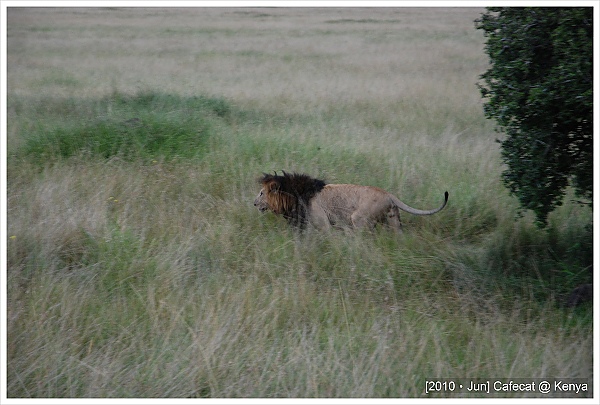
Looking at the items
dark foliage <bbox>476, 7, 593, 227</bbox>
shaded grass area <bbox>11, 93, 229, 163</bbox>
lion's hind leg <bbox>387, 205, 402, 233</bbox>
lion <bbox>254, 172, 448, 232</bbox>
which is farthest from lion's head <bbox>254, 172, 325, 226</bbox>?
shaded grass area <bbox>11, 93, 229, 163</bbox>

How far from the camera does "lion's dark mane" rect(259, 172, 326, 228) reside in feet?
20.0

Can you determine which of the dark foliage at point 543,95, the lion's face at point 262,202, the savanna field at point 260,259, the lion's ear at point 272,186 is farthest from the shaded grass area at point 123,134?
the dark foliage at point 543,95

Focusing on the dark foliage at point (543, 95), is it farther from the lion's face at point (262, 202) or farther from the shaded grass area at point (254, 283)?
the lion's face at point (262, 202)

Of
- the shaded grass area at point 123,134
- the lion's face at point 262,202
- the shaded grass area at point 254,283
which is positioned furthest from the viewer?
the shaded grass area at point 123,134

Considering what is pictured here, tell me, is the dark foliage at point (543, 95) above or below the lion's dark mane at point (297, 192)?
above

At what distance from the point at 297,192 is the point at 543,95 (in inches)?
105

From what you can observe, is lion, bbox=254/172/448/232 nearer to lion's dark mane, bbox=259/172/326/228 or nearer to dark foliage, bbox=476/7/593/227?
lion's dark mane, bbox=259/172/326/228

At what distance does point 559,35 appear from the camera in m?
4.27

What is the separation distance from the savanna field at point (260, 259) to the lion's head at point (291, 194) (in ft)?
0.62

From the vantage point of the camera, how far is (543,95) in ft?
14.5

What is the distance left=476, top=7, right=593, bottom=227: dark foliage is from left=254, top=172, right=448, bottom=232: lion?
127 cm

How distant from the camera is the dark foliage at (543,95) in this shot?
4238 millimetres

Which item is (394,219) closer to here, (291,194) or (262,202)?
(291,194)

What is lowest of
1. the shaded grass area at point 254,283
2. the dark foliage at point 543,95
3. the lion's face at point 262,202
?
the shaded grass area at point 254,283
